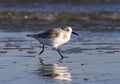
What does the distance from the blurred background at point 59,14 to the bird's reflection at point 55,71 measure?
6887 mm

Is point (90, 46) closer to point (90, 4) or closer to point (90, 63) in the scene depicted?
point (90, 63)

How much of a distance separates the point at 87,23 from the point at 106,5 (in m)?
5.41

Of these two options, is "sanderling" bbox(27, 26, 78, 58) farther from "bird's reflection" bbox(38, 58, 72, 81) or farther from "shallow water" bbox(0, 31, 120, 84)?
"bird's reflection" bbox(38, 58, 72, 81)

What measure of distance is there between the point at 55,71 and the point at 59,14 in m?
11.5

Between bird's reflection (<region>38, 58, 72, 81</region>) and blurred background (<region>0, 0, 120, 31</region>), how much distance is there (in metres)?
6.89

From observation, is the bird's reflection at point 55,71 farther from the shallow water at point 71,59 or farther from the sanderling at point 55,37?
the sanderling at point 55,37

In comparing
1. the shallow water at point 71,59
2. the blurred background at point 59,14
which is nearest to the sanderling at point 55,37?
the shallow water at point 71,59

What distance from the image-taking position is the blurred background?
18656 millimetres

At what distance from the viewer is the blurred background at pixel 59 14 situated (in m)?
18.7

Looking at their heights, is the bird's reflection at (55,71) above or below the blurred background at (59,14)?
above

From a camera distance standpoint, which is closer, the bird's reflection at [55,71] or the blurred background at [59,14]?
the bird's reflection at [55,71]

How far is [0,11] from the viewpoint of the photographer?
22.8 meters

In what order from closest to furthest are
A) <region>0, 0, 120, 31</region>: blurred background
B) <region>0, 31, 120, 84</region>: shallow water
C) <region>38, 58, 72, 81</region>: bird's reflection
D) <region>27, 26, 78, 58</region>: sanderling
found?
<region>0, 31, 120, 84</region>: shallow water, <region>38, 58, 72, 81</region>: bird's reflection, <region>27, 26, 78, 58</region>: sanderling, <region>0, 0, 120, 31</region>: blurred background

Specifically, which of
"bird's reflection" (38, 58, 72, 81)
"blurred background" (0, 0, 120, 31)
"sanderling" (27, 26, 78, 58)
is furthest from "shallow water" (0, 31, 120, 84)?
"blurred background" (0, 0, 120, 31)
